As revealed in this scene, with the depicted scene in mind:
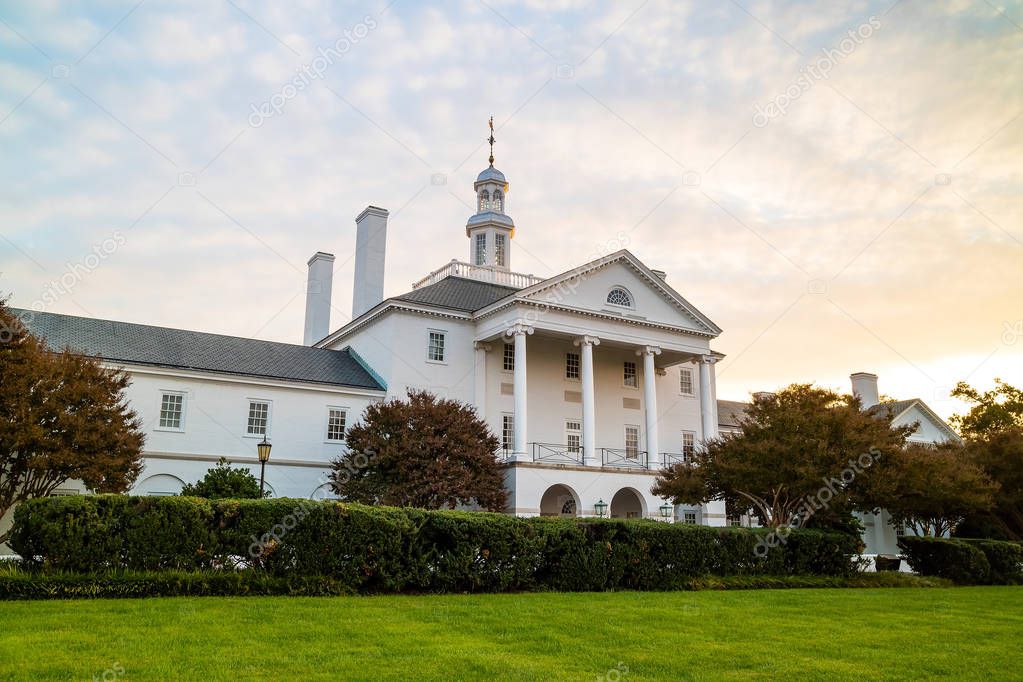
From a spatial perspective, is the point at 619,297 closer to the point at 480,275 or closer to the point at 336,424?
the point at 480,275

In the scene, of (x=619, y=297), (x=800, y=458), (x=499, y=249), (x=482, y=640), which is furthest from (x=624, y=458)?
(x=482, y=640)

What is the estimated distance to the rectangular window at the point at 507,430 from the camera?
120 feet

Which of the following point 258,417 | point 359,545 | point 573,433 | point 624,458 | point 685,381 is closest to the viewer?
point 359,545

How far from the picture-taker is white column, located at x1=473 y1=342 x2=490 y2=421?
3597cm

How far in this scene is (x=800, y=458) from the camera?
2298cm

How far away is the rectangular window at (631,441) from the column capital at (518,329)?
909cm

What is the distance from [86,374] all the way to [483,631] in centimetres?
1578

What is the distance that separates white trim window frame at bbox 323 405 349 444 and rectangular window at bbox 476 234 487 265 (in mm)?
14100

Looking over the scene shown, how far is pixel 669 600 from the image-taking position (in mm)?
15836

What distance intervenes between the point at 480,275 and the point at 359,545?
27.1 meters

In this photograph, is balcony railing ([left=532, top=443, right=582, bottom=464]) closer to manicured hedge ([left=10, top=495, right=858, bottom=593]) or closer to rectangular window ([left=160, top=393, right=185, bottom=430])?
rectangular window ([left=160, top=393, right=185, bottom=430])

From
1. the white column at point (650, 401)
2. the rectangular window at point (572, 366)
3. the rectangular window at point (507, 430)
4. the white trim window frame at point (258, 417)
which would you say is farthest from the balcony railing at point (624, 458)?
the white trim window frame at point (258, 417)

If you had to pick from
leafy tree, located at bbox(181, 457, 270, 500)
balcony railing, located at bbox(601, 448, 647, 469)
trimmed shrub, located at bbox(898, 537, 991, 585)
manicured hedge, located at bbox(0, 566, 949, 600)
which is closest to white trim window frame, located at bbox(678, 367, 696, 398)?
balcony railing, located at bbox(601, 448, 647, 469)

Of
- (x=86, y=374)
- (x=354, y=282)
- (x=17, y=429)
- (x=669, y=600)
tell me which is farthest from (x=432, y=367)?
(x=669, y=600)
